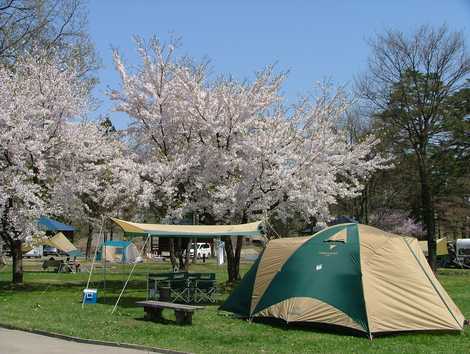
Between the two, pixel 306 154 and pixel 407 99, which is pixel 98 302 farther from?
pixel 407 99

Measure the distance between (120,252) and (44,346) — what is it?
3482 centimetres

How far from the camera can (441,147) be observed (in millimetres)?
35469

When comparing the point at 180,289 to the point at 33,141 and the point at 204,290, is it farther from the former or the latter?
the point at 33,141

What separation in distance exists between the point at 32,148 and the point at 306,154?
9303 mm

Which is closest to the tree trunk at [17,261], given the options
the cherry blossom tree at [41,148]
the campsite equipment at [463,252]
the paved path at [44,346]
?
the cherry blossom tree at [41,148]

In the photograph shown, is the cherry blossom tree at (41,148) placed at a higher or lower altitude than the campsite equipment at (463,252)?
higher

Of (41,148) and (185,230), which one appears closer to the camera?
(185,230)

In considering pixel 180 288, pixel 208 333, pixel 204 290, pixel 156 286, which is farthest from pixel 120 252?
pixel 208 333

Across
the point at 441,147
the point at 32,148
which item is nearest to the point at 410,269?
the point at 32,148

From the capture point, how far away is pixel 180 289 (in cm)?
1708

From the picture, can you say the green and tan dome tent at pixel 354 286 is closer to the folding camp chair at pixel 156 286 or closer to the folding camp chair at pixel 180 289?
the folding camp chair at pixel 180 289

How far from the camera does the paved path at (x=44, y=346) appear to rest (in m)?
9.94

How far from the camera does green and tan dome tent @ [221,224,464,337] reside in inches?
456

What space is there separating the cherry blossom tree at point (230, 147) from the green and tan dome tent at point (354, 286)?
25.2 feet
